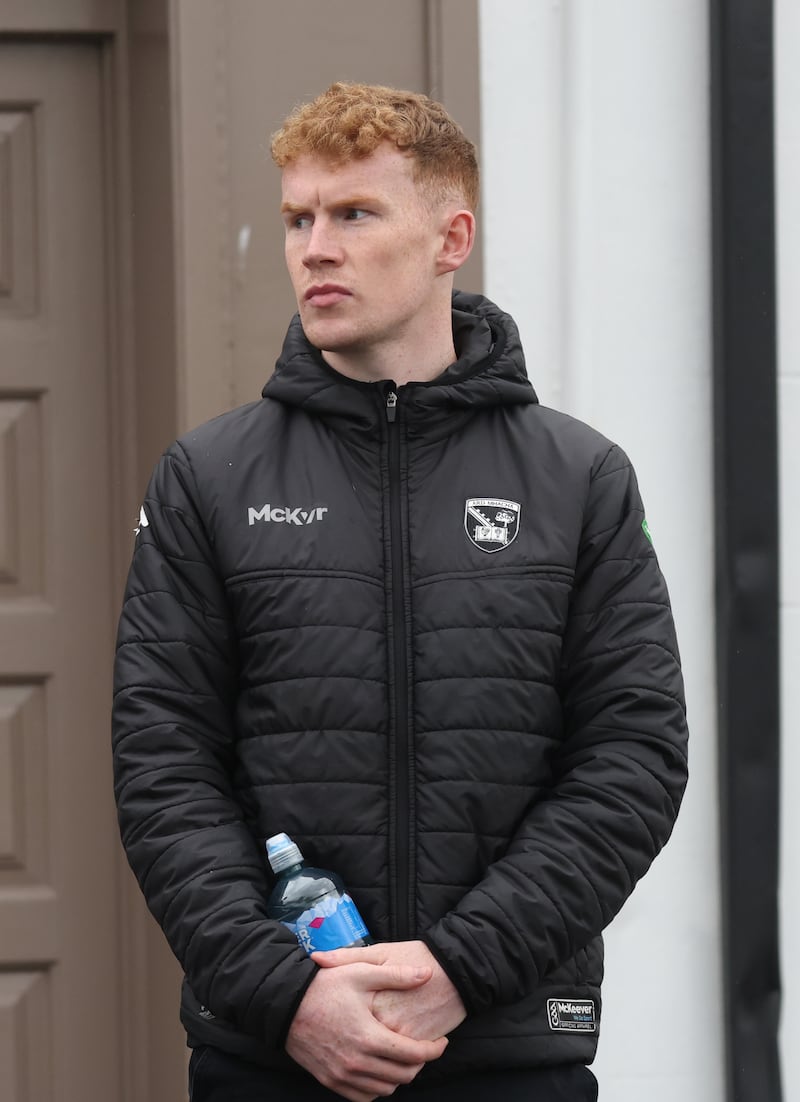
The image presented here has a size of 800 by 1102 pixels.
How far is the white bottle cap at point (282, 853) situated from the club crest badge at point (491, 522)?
18.1 inches

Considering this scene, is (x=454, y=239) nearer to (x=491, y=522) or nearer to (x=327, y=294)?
(x=327, y=294)

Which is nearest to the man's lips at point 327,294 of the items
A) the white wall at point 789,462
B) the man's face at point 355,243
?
the man's face at point 355,243

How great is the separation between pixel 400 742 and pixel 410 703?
51mm

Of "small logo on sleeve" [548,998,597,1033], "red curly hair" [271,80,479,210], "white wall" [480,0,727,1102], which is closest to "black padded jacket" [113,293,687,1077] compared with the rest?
"small logo on sleeve" [548,998,597,1033]

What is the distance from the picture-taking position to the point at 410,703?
6.41 feet

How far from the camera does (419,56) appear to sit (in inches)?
116

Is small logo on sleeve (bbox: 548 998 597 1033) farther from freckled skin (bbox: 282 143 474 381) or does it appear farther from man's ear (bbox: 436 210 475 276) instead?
man's ear (bbox: 436 210 475 276)

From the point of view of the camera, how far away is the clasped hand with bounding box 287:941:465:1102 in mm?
1797

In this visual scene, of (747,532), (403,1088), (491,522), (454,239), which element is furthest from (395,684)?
(747,532)

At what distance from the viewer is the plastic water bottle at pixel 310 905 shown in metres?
1.86

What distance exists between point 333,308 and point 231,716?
22.1 inches

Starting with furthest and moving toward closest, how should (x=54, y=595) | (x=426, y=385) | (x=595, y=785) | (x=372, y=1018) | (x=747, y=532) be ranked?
(x=54, y=595) → (x=747, y=532) → (x=426, y=385) → (x=595, y=785) → (x=372, y=1018)

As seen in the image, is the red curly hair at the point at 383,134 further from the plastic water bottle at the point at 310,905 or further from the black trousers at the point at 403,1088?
the black trousers at the point at 403,1088

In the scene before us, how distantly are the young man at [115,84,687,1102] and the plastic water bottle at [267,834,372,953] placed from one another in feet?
A: 0.10
